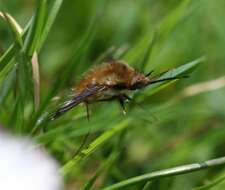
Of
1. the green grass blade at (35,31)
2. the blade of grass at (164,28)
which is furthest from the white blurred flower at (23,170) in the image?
the blade of grass at (164,28)

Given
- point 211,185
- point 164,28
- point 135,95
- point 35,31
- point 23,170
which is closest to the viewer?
point 23,170

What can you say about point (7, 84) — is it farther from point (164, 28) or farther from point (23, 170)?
point (164, 28)

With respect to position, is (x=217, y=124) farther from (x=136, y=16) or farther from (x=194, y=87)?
(x=136, y=16)

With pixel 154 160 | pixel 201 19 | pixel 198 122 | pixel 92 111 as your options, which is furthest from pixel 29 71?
pixel 201 19

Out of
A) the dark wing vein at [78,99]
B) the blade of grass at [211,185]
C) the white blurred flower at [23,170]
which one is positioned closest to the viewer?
the white blurred flower at [23,170]

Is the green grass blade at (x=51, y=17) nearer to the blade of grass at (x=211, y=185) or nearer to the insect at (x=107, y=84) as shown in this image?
the insect at (x=107, y=84)

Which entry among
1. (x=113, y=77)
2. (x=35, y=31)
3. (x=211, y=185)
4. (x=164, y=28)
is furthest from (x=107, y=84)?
(x=164, y=28)

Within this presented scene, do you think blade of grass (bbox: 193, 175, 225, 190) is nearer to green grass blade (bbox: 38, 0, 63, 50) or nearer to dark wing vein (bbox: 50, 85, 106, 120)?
dark wing vein (bbox: 50, 85, 106, 120)
